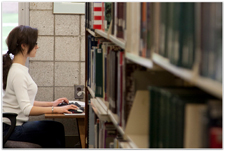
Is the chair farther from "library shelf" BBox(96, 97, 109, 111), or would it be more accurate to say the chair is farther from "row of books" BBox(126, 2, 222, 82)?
"row of books" BBox(126, 2, 222, 82)

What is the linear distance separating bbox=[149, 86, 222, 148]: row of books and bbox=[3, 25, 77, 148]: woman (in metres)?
1.99

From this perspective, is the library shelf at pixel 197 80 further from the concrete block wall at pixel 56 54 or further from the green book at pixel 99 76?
the concrete block wall at pixel 56 54

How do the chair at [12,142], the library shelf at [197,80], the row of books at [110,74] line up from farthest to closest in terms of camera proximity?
the chair at [12,142] → the row of books at [110,74] → the library shelf at [197,80]

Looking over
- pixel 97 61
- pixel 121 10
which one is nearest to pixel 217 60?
pixel 121 10

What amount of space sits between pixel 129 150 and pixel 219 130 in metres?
0.52

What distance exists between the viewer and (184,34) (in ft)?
2.16

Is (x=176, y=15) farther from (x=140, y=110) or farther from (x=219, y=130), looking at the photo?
(x=140, y=110)

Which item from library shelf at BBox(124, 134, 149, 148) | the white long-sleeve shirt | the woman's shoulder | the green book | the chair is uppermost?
the green book

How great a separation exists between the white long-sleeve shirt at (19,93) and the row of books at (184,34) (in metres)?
1.83

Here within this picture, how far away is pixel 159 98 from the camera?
85 centimetres

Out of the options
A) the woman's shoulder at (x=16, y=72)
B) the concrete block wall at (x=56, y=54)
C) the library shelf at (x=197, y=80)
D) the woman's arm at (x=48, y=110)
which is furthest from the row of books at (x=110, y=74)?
the concrete block wall at (x=56, y=54)

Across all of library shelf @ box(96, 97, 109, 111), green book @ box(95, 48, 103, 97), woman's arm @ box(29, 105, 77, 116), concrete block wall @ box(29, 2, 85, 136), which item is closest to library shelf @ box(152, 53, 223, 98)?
library shelf @ box(96, 97, 109, 111)

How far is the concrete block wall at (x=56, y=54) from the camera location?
3.85 m

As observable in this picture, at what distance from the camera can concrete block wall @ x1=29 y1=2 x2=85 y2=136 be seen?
12.6 feet
